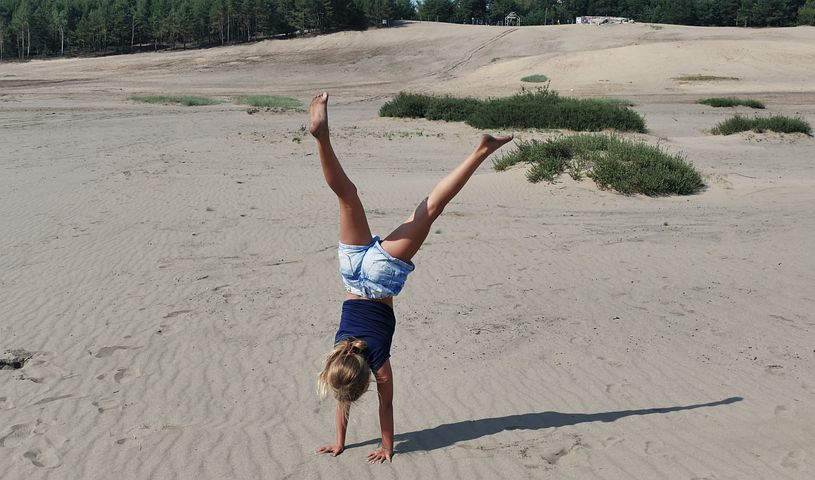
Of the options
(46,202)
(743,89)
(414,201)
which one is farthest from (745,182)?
(743,89)

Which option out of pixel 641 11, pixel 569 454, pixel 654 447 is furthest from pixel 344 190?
pixel 641 11

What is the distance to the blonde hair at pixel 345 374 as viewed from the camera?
14.4 ft

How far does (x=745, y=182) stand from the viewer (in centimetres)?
1544

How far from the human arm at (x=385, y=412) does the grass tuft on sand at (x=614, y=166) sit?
10131 mm

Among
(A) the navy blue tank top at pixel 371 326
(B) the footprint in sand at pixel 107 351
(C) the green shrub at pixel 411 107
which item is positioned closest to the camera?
(A) the navy blue tank top at pixel 371 326

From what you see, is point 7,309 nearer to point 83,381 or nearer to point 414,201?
point 83,381

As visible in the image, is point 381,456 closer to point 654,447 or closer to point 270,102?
point 654,447

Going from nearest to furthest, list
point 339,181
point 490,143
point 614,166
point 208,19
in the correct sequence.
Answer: point 339,181
point 490,143
point 614,166
point 208,19

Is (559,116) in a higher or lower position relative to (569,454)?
higher

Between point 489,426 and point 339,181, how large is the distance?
2155mm

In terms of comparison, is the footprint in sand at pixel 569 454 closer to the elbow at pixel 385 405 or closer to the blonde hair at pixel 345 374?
the elbow at pixel 385 405

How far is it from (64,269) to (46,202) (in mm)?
4343

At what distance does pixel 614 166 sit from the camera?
1442 cm

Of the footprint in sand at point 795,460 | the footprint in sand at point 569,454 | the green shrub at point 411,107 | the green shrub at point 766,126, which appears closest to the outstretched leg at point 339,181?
the footprint in sand at point 569,454
